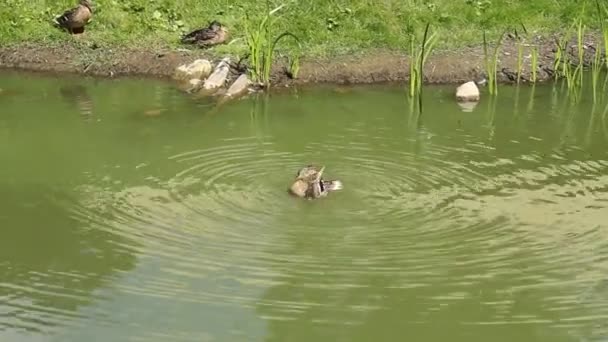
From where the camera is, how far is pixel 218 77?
11125 mm

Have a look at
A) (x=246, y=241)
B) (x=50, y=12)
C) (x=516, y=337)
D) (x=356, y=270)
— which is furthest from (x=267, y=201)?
(x=50, y=12)

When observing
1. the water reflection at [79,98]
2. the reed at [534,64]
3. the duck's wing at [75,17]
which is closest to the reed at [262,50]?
the water reflection at [79,98]

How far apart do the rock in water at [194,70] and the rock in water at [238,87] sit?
59 cm

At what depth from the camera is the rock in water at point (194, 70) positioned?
1138 centimetres

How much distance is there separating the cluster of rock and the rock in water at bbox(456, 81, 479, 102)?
232cm

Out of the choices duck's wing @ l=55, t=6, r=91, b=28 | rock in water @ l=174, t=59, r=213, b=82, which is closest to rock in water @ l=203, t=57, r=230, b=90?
rock in water @ l=174, t=59, r=213, b=82

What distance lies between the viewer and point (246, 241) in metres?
6.53

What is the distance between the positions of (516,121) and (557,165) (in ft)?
5.34

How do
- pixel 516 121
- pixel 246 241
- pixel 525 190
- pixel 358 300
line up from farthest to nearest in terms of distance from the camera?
pixel 516 121 → pixel 525 190 → pixel 246 241 → pixel 358 300

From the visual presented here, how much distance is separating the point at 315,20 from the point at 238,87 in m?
2.30

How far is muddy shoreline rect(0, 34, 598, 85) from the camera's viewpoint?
38.0 ft

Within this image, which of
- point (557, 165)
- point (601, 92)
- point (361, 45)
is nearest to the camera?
point (557, 165)

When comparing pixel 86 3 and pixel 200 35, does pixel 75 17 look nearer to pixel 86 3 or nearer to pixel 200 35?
pixel 86 3

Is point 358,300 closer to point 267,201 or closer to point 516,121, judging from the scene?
point 267,201
